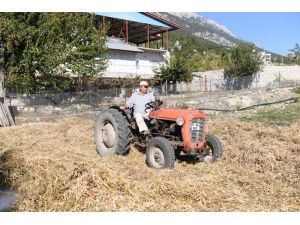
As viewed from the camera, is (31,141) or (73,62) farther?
(73,62)

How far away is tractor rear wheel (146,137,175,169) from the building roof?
86.1 feet

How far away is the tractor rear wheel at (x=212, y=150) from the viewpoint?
291 inches

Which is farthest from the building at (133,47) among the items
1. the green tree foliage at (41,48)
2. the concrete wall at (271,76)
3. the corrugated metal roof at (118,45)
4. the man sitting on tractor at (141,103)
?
the man sitting on tractor at (141,103)

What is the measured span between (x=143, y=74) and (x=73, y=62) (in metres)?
13.7

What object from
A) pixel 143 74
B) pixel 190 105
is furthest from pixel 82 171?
pixel 143 74

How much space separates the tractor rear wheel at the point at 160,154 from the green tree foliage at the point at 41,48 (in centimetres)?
1347

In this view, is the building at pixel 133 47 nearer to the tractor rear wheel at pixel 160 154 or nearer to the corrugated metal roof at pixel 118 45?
the corrugated metal roof at pixel 118 45

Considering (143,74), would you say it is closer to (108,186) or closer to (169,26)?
(169,26)

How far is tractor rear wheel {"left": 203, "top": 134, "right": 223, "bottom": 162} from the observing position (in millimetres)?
7383

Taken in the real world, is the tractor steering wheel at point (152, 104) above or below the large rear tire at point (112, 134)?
above

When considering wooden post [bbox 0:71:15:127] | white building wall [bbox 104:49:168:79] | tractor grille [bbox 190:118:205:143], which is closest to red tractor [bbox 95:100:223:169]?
tractor grille [bbox 190:118:205:143]

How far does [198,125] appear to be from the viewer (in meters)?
7.12

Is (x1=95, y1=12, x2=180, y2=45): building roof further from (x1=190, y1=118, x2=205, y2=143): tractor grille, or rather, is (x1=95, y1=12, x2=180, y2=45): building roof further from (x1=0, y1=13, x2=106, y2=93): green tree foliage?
(x1=190, y1=118, x2=205, y2=143): tractor grille

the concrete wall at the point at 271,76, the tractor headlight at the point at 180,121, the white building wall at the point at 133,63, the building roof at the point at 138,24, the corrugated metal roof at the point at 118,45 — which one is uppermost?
the building roof at the point at 138,24
